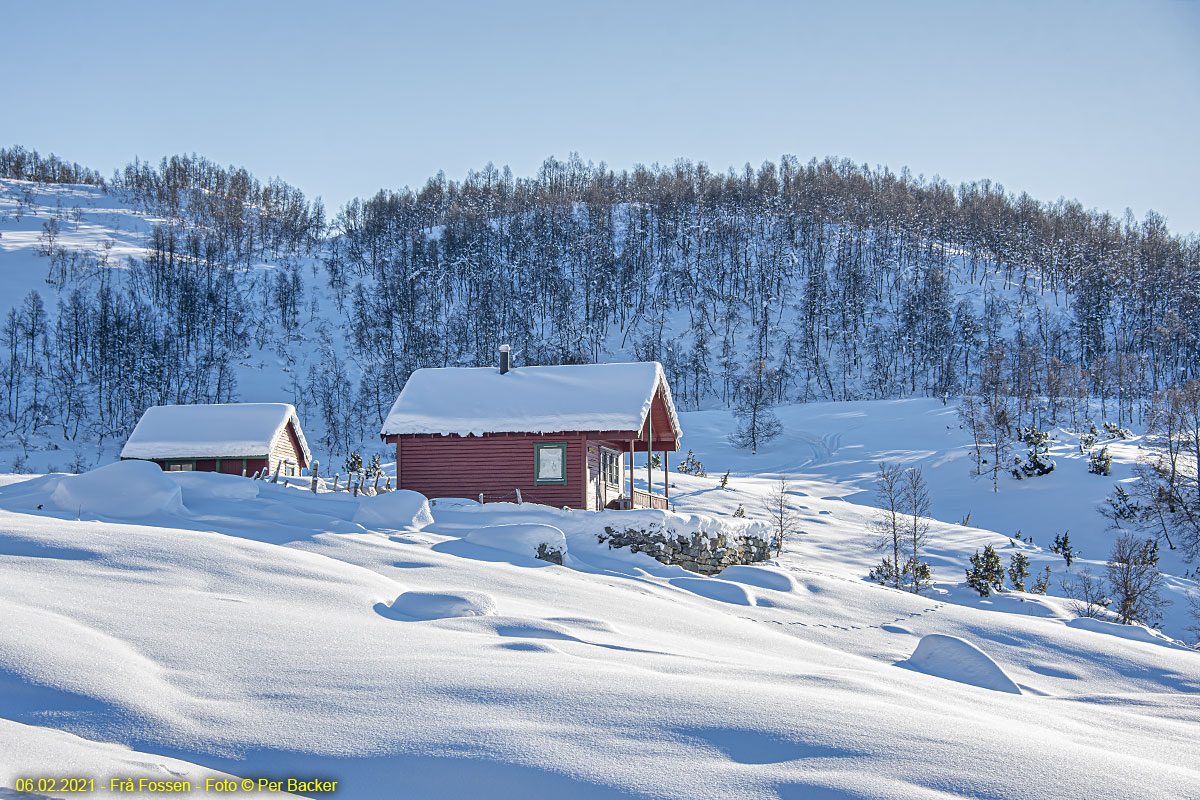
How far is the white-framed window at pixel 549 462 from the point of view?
23.7 metres

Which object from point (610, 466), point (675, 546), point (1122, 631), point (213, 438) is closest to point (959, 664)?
point (1122, 631)

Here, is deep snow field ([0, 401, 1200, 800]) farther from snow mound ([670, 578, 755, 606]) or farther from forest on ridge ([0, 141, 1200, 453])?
forest on ridge ([0, 141, 1200, 453])

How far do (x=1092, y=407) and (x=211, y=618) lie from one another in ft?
248

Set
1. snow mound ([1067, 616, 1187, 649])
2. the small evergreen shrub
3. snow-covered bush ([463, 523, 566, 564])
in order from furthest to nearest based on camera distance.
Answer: the small evergreen shrub < snow-covered bush ([463, 523, 566, 564]) < snow mound ([1067, 616, 1187, 649])

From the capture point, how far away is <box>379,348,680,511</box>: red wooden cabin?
23.5 metres

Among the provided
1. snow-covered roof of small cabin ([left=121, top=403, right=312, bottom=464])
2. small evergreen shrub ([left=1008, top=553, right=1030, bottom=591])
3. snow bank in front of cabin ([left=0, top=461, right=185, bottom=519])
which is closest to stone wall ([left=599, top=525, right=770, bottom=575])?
snow bank in front of cabin ([left=0, top=461, right=185, bottom=519])

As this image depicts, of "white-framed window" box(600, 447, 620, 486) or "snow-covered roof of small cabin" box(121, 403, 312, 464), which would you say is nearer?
"white-framed window" box(600, 447, 620, 486)

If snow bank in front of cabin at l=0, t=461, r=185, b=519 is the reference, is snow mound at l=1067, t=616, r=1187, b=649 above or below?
below

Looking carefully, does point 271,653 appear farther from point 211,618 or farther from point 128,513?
point 128,513

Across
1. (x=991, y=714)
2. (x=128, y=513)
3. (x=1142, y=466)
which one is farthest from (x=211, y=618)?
(x=1142, y=466)

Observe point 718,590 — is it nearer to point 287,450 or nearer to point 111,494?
point 111,494

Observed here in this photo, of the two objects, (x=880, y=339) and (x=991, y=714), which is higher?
(x=880, y=339)

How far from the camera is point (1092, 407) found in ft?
218

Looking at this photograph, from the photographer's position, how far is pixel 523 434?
77.7 feet
